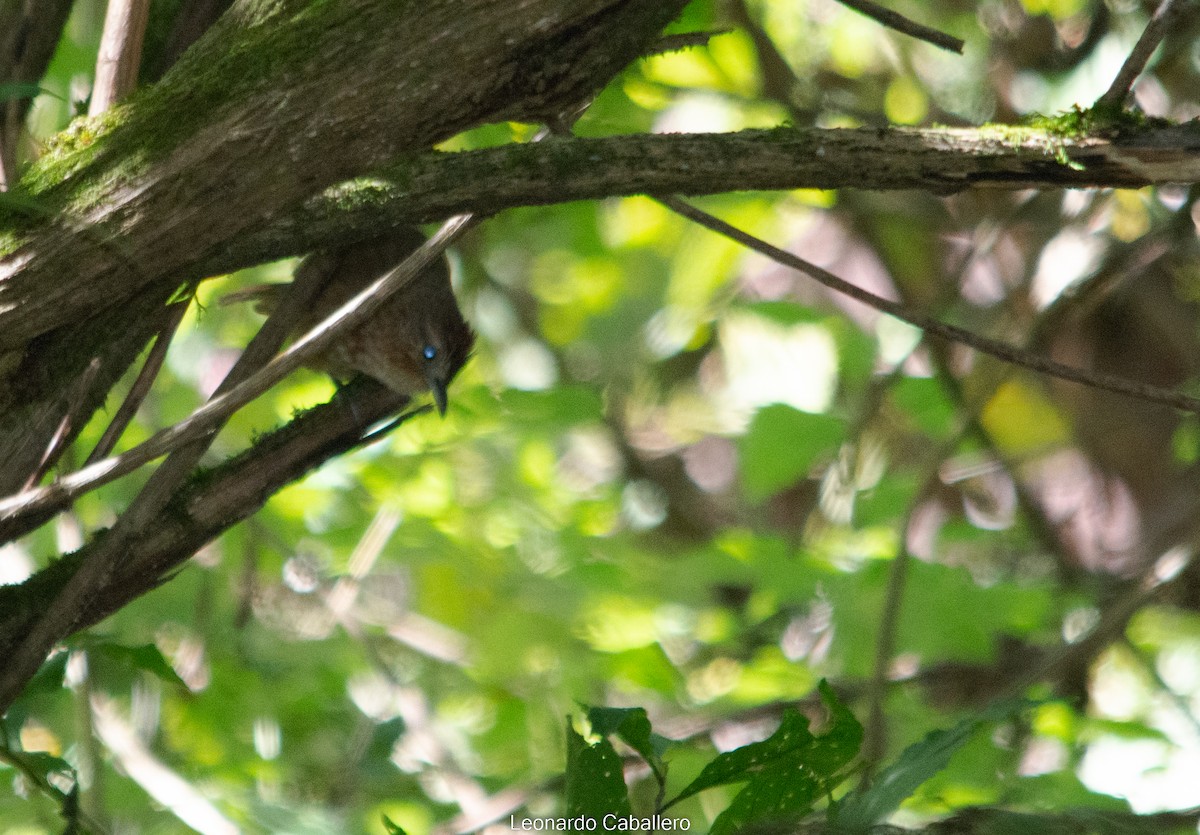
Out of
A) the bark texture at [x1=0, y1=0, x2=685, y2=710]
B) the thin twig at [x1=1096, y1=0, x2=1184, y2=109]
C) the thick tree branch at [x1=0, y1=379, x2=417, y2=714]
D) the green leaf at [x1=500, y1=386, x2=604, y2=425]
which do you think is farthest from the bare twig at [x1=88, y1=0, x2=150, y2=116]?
the green leaf at [x1=500, y1=386, x2=604, y2=425]

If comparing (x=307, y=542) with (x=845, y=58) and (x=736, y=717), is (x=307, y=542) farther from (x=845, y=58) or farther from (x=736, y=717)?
(x=845, y=58)

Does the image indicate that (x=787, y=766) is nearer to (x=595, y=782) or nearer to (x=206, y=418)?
(x=595, y=782)

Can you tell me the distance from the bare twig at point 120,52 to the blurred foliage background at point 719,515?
92 centimetres

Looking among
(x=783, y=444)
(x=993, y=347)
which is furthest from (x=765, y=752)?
(x=783, y=444)

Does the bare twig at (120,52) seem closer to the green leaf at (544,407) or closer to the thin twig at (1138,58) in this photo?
the thin twig at (1138,58)

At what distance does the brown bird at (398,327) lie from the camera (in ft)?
9.55

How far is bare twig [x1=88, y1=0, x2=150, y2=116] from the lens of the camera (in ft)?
5.77

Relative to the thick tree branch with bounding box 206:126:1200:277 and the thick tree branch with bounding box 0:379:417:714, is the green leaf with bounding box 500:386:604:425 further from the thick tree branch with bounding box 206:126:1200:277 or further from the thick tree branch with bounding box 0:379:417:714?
the thick tree branch with bounding box 206:126:1200:277

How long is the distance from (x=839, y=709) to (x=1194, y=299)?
3982mm

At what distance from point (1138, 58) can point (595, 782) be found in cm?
125

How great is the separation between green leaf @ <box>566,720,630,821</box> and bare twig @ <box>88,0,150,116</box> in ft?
3.91

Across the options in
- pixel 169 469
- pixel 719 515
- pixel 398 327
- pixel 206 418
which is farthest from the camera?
pixel 719 515

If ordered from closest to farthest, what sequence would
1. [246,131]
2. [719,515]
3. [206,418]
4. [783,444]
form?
[246,131]
[206,418]
[783,444]
[719,515]

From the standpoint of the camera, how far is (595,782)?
154 centimetres
